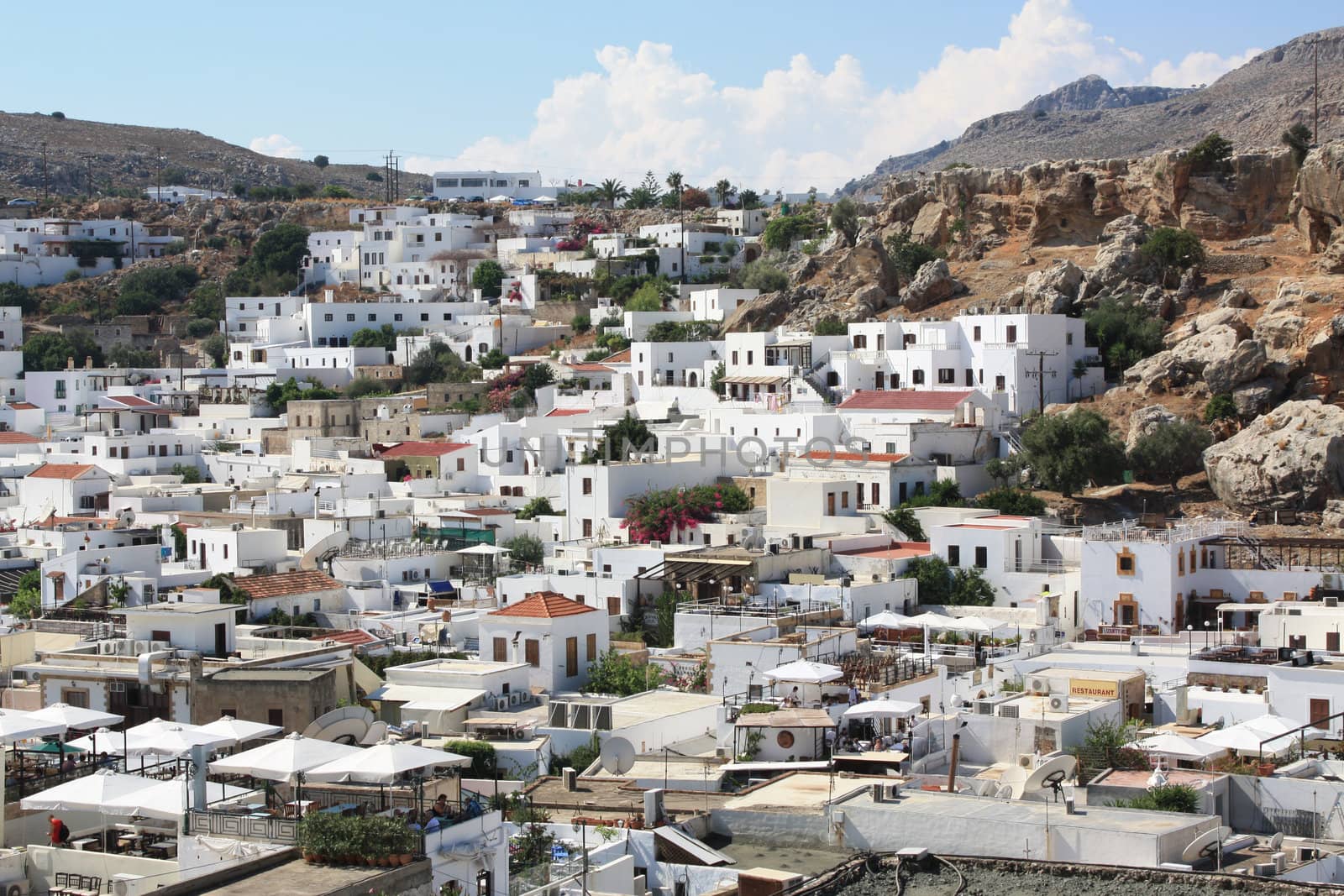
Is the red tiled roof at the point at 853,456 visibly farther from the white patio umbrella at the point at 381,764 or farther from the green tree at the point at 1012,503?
the white patio umbrella at the point at 381,764

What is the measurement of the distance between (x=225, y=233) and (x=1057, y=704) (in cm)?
8079

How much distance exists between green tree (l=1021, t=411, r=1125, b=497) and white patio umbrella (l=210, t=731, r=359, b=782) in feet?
100

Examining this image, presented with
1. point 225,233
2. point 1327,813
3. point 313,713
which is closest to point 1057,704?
point 1327,813

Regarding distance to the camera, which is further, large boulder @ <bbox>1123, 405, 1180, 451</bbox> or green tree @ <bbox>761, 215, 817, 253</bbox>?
green tree @ <bbox>761, 215, 817, 253</bbox>

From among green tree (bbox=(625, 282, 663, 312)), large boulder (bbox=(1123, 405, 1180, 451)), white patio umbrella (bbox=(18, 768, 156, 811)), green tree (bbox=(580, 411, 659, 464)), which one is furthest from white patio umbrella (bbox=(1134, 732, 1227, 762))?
green tree (bbox=(625, 282, 663, 312))

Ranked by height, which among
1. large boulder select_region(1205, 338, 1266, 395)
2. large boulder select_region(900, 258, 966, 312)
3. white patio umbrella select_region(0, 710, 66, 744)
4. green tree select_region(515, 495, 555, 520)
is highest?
large boulder select_region(900, 258, 966, 312)

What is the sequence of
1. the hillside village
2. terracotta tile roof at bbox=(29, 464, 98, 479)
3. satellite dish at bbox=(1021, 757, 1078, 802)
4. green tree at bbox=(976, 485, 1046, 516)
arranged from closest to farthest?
the hillside village
satellite dish at bbox=(1021, 757, 1078, 802)
green tree at bbox=(976, 485, 1046, 516)
terracotta tile roof at bbox=(29, 464, 98, 479)

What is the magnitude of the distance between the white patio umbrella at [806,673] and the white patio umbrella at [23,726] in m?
9.69

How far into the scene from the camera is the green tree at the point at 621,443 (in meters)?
49.9

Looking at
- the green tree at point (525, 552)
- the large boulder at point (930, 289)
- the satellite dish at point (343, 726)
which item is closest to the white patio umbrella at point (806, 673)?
the satellite dish at point (343, 726)

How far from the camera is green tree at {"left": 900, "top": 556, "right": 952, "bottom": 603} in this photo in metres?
36.8

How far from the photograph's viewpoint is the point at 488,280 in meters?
78.8

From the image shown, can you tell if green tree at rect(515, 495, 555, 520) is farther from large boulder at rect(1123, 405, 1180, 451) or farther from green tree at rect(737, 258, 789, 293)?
green tree at rect(737, 258, 789, 293)

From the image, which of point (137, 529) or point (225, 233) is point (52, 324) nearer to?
point (225, 233)
